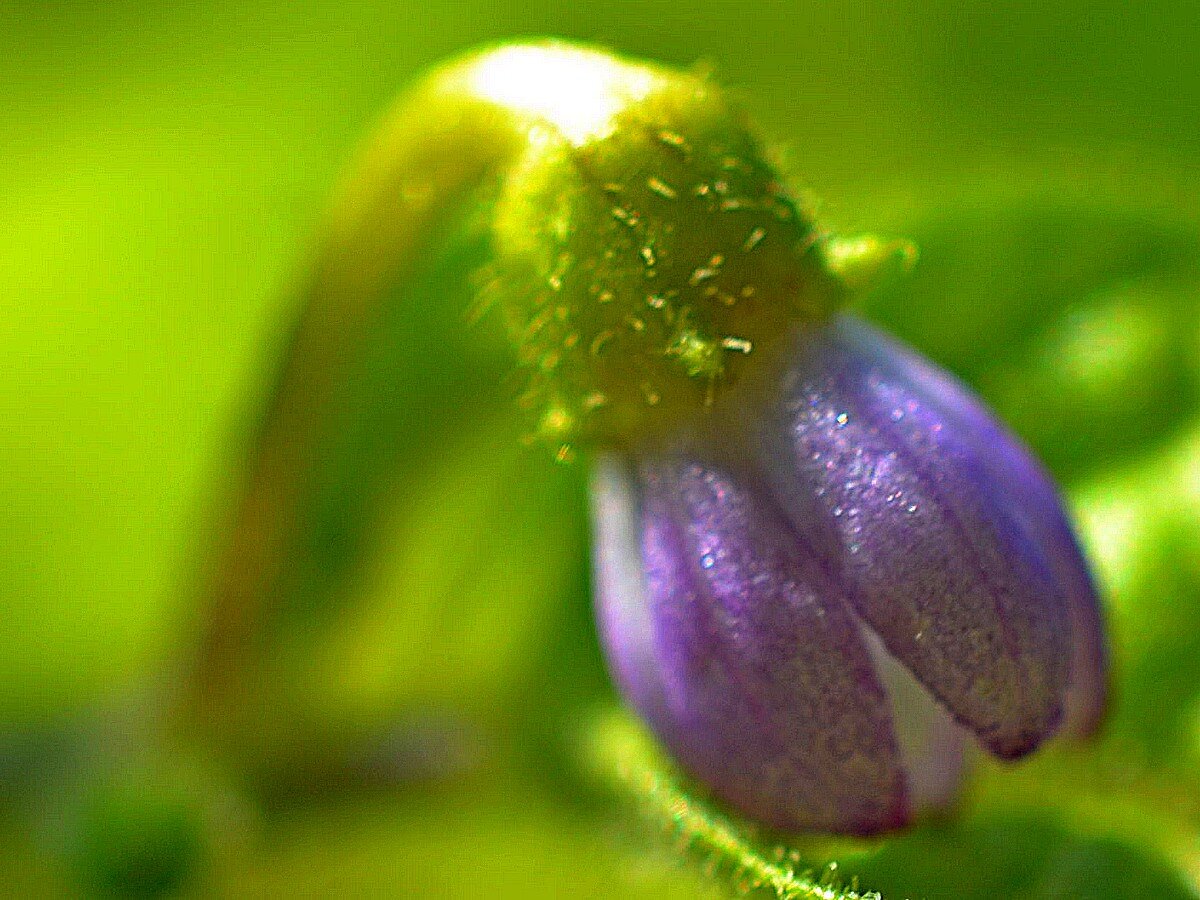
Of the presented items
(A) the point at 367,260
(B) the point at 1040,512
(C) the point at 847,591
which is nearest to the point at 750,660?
(C) the point at 847,591

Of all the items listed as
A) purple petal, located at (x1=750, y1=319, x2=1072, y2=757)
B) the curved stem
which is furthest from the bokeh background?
purple petal, located at (x1=750, y1=319, x2=1072, y2=757)

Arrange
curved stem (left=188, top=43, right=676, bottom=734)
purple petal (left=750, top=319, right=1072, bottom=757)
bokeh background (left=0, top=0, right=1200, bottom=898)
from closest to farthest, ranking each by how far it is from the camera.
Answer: purple petal (left=750, top=319, right=1072, bottom=757), curved stem (left=188, top=43, right=676, bottom=734), bokeh background (left=0, top=0, right=1200, bottom=898)

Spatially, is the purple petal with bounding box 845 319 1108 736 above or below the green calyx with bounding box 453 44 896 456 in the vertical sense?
below

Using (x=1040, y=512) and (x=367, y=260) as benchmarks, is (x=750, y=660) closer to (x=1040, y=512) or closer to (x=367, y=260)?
(x=1040, y=512)

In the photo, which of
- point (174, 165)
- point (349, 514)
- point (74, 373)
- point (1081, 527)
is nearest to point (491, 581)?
point (349, 514)

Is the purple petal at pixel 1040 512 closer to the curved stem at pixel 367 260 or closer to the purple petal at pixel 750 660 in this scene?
the purple petal at pixel 750 660

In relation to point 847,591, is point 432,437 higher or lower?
lower

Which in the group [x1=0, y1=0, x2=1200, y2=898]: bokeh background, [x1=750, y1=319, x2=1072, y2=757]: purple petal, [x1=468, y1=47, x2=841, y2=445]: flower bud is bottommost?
[x1=0, y1=0, x2=1200, y2=898]: bokeh background

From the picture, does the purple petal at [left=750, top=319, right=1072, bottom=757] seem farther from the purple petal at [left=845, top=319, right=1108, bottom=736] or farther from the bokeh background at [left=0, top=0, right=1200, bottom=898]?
the bokeh background at [left=0, top=0, right=1200, bottom=898]
